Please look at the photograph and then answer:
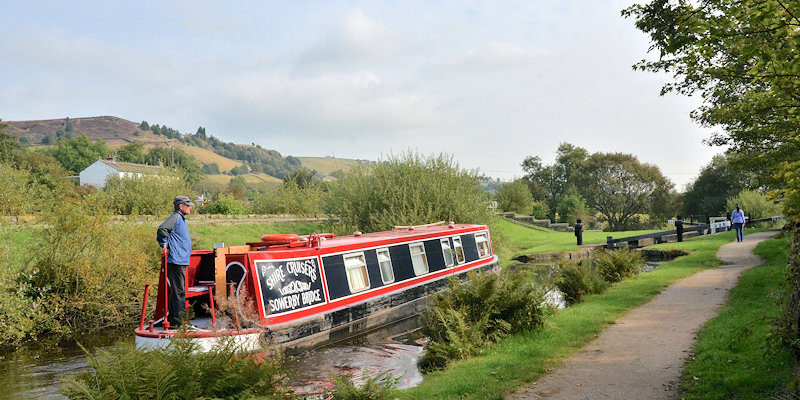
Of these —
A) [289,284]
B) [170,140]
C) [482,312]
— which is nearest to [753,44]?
[482,312]

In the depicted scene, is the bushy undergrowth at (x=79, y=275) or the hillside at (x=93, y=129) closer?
the bushy undergrowth at (x=79, y=275)

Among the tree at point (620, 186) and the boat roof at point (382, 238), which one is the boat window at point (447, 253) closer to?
the boat roof at point (382, 238)

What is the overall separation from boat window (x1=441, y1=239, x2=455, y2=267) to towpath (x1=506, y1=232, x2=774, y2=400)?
4.99m

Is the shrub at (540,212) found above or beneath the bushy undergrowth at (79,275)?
beneath

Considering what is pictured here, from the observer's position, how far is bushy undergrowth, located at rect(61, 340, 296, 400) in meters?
4.24

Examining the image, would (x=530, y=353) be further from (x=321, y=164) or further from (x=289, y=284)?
(x=321, y=164)

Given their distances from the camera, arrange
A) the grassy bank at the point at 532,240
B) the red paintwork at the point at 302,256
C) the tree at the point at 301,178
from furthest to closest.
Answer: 1. the tree at the point at 301,178
2. the grassy bank at the point at 532,240
3. the red paintwork at the point at 302,256

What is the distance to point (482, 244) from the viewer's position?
53.4ft

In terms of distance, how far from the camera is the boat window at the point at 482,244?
15906 mm

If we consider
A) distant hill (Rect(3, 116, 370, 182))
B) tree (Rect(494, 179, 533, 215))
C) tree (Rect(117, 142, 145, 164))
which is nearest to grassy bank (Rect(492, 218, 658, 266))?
tree (Rect(494, 179, 533, 215))

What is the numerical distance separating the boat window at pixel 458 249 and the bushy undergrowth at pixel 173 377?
9.93 m

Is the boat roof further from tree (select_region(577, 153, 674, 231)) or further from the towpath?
tree (select_region(577, 153, 674, 231))

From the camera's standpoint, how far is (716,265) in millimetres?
15172

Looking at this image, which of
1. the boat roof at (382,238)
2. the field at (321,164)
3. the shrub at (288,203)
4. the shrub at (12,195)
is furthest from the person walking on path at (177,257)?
the field at (321,164)
